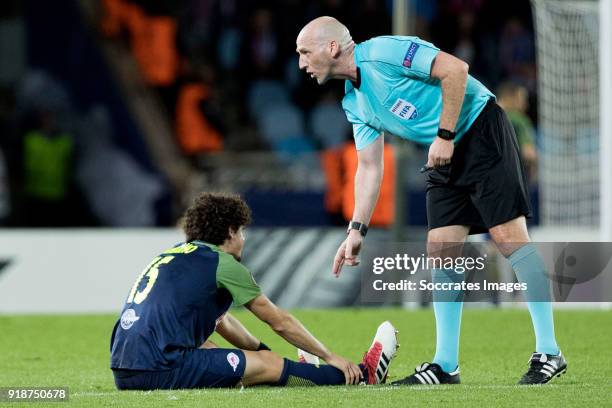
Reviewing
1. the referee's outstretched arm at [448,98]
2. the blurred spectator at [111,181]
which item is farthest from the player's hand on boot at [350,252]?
the blurred spectator at [111,181]

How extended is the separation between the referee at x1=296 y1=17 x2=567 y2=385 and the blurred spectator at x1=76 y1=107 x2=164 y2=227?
31.2 feet

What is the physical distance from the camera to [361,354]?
820 cm

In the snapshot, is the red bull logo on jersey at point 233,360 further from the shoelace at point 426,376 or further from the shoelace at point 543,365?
the shoelace at point 543,365

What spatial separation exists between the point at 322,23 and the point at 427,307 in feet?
20.5

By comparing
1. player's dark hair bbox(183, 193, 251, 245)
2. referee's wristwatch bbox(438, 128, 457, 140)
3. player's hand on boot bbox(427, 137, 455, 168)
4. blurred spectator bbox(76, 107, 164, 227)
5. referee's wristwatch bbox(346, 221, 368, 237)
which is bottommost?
blurred spectator bbox(76, 107, 164, 227)

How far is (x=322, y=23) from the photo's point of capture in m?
6.16

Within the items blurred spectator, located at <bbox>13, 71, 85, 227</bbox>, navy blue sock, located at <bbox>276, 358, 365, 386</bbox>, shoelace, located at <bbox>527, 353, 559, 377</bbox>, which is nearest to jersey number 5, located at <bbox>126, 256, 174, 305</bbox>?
navy blue sock, located at <bbox>276, 358, 365, 386</bbox>

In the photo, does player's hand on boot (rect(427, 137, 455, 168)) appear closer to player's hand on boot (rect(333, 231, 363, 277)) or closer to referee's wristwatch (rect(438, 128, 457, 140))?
referee's wristwatch (rect(438, 128, 457, 140))

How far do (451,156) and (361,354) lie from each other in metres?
2.48

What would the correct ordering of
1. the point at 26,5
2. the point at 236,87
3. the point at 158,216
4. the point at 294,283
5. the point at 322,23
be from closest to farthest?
1. the point at 322,23
2. the point at 294,283
3. the point at 158,216
4. the point at 26,5
5. the point at 236,87

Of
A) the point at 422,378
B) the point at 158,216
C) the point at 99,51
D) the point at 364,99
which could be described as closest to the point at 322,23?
the point at 364,99

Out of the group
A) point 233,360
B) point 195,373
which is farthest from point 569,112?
point 195,373

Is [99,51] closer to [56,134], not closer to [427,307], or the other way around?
[56,134]

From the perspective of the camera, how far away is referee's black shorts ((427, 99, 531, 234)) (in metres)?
6.14
